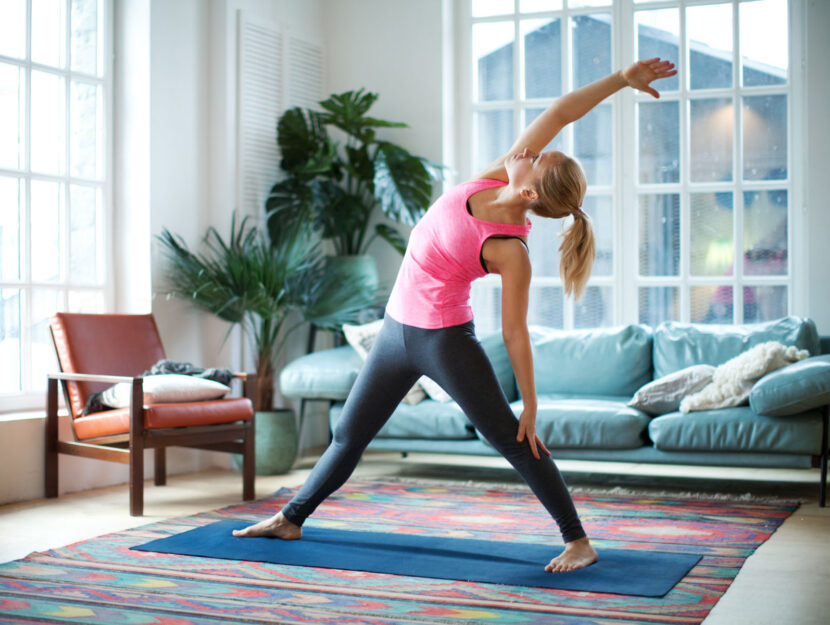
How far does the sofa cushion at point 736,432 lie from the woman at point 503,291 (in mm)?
1396

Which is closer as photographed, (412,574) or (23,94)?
(412,574)

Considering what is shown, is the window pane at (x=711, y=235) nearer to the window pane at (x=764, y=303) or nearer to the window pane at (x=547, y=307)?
the window pane at (x=764, y=303)

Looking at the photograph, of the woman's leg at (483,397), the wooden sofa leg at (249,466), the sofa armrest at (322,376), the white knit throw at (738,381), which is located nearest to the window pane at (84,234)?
the sofa armrest at (322,376)

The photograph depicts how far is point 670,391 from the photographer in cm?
454

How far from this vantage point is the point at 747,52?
19.2 feet

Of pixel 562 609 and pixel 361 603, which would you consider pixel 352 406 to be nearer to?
pixel 361 603

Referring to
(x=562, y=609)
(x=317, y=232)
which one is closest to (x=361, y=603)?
(x=562, y=609)

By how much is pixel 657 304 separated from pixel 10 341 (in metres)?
3.59

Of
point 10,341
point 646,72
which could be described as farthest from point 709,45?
point 10,341

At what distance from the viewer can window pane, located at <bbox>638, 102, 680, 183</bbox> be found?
5992 millimetres

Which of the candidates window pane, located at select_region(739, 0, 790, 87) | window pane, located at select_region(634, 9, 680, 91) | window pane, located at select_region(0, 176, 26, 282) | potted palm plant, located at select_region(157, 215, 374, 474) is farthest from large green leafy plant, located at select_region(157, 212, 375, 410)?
window pane, located at select_region(739, 0, 790, 87)

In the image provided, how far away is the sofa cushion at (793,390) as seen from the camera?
4.05 metres

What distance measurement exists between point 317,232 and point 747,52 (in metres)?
2.77

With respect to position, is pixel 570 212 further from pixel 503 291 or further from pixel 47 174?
pixel 47 174
